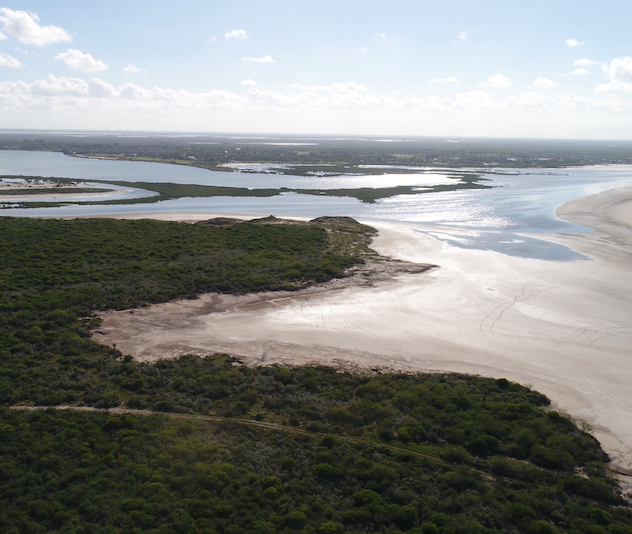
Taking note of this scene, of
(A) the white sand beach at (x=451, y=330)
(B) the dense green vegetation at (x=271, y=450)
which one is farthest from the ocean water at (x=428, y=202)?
(B) the dense green vegetation at (x=271, y=450)

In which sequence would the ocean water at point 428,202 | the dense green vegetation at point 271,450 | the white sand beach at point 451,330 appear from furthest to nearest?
the ocean water at point 428,202, the white sand beach at point 451,330, the dense green vegetation at point 271,450

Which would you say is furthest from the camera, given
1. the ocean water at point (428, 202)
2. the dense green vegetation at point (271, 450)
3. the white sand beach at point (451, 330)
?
the ocean water at point (428, 202)

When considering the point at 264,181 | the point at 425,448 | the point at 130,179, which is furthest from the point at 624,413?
the point at 130,179

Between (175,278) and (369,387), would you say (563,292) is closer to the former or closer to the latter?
(369,387)

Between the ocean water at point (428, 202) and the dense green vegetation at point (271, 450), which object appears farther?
the ocean water at point (428, 202)

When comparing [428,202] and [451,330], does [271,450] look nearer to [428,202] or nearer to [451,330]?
[451,330]

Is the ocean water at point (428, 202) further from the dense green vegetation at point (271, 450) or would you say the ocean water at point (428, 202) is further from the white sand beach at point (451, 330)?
the dense green vegetation at point (271, 450)
